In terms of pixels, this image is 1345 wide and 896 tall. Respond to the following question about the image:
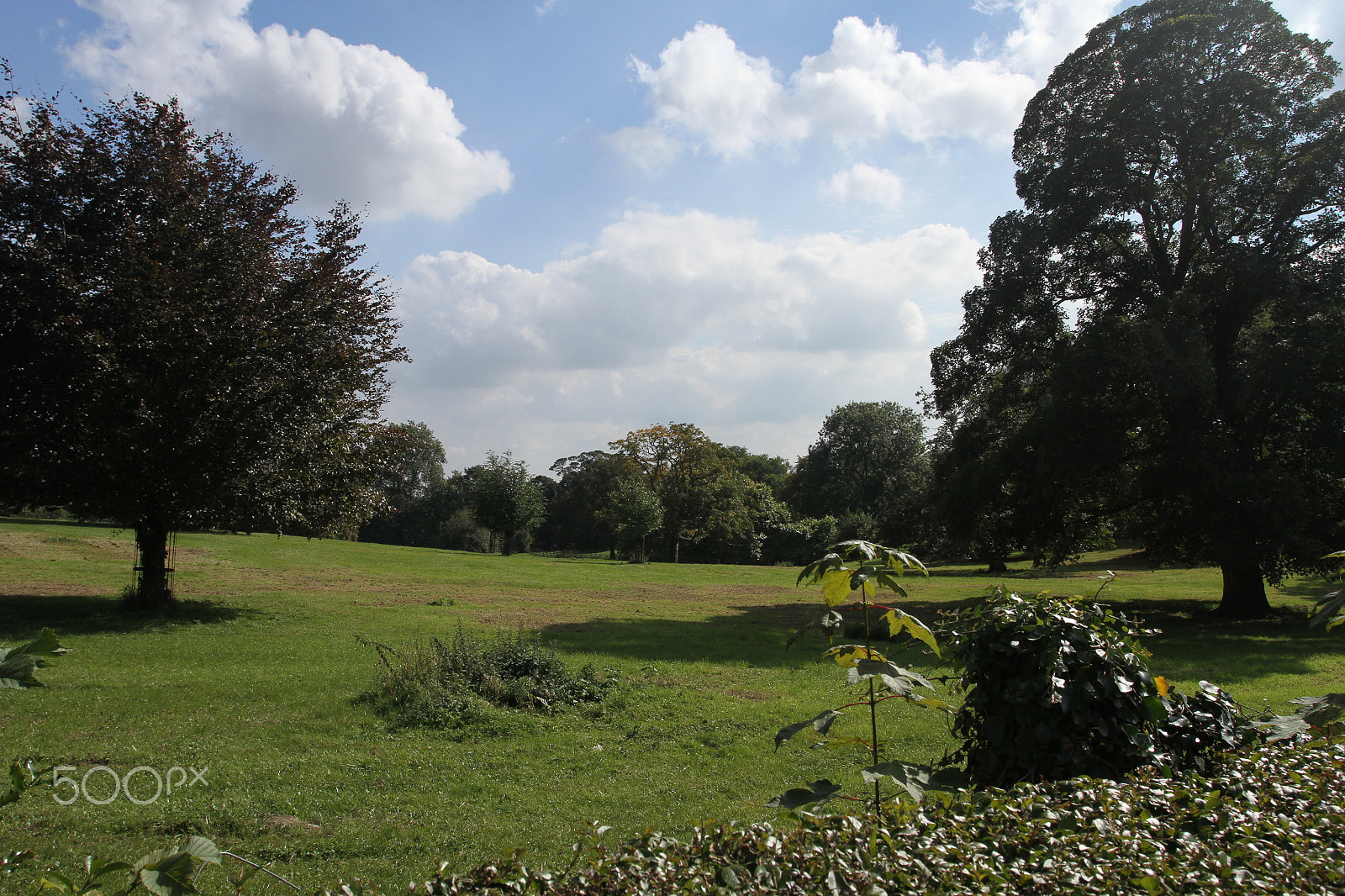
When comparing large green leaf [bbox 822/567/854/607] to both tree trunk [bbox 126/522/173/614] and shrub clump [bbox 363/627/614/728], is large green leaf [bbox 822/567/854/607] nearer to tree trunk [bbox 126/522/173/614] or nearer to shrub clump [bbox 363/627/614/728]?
shrub clump [bbox 363/627/614/728]

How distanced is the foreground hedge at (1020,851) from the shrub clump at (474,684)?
6019 millimetres

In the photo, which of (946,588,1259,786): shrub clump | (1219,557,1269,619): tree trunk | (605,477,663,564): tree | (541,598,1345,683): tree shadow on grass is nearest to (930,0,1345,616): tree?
(1219,557,1269,619): tree trunk

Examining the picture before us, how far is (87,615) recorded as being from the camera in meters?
14.7

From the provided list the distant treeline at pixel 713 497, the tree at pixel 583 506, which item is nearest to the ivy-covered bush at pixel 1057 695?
the distant treeline at pixel 713 497

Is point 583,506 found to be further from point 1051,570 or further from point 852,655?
point 852,655

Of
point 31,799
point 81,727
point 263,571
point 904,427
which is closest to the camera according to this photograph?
point 31,799

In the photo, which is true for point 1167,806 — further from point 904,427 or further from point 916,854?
point 904,427

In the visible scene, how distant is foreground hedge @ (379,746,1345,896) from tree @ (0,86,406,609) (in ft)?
46.6

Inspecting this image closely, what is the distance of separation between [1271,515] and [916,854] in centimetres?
1589

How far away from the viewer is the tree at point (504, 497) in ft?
157

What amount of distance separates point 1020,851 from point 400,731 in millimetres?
6690

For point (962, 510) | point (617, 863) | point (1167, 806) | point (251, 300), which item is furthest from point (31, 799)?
point (962, 510)

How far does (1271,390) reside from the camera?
15.5 meters

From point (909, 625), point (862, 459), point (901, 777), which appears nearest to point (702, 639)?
point (909, 625)
